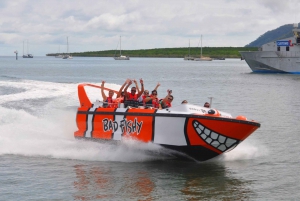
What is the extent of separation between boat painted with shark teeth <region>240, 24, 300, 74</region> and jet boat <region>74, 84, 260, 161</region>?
184 ft

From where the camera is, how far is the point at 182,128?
569 inches

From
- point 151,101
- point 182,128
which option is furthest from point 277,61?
point 182,128

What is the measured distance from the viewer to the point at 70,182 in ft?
44.0

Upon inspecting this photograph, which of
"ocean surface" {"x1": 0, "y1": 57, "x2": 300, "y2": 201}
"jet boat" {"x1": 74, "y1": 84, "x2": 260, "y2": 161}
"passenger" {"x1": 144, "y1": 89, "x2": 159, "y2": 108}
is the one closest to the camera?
"ocean surface" {"x1": 0, "y1": 57, "x2": 300, "y2": 201}

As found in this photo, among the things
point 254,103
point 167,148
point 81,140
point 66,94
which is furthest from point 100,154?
point 254,103

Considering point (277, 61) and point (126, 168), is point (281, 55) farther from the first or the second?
point (126, 168)

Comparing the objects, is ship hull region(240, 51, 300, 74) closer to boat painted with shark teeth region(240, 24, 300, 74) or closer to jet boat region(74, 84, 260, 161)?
boat painted with shark teeth region(240, 24, 300, 74)

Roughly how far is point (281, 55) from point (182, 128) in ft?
194

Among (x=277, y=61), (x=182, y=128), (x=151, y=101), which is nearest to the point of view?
(x=182, y=128)

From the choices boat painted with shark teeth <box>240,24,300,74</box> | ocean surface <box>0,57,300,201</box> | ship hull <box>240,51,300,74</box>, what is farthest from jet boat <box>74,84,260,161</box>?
ship hull <box>240,51,300,74</box>

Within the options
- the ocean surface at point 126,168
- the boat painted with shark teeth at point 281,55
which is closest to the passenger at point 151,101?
the ocean surface at point 126,168

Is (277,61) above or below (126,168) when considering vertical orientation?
above

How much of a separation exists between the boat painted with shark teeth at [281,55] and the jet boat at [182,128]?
184 ft

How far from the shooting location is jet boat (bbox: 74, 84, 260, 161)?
14.2 metres
